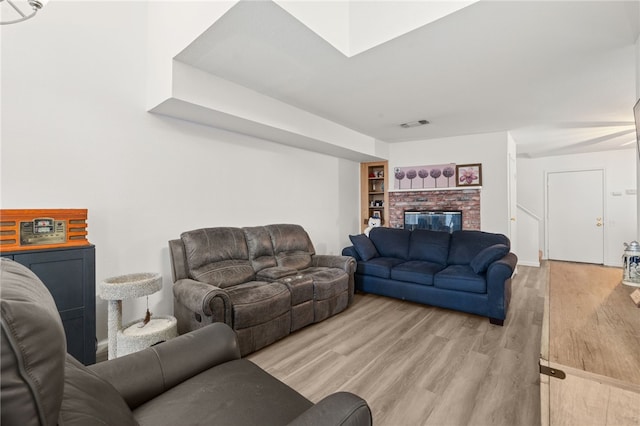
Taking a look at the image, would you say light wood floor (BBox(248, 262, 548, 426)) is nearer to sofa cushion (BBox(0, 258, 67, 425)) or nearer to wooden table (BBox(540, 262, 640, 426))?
wooden table (BBox(540, 262, 640, 426))

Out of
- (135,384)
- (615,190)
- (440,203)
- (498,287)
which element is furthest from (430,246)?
(615,190)

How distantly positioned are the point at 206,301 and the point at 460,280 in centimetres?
278

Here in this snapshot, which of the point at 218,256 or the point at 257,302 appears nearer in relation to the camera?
the point at 257,302

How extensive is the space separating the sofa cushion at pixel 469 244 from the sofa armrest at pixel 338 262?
1400 millimetres

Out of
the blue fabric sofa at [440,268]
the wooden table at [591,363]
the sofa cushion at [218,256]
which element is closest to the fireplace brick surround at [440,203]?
the blue fabric sofa at [440,268]

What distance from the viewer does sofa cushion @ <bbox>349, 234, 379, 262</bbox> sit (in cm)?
426

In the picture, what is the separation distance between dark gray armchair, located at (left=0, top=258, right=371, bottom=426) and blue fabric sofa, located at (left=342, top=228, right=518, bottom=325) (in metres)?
2.72

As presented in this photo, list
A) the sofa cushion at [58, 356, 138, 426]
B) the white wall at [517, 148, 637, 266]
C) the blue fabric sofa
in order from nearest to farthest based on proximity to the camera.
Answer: the sofa cushion at [58, 356, 138, 426]
the blue fabric sofa
the white wall at [517, 148, 637, 266]

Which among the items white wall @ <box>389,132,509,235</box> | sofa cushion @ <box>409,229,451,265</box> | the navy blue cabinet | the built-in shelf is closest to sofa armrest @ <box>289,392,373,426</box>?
the navy blue cabinet

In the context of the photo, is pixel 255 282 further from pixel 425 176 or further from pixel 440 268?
pixel 425 176

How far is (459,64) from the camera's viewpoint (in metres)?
2.54

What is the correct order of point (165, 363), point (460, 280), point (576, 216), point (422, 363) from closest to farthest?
point (165, 363)
point (422, 363)
point (460, 280)
point (576, 216)

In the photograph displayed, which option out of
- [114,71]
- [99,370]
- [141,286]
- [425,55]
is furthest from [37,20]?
[425,55]

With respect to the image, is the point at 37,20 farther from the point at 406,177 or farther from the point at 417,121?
the point at 406,177
